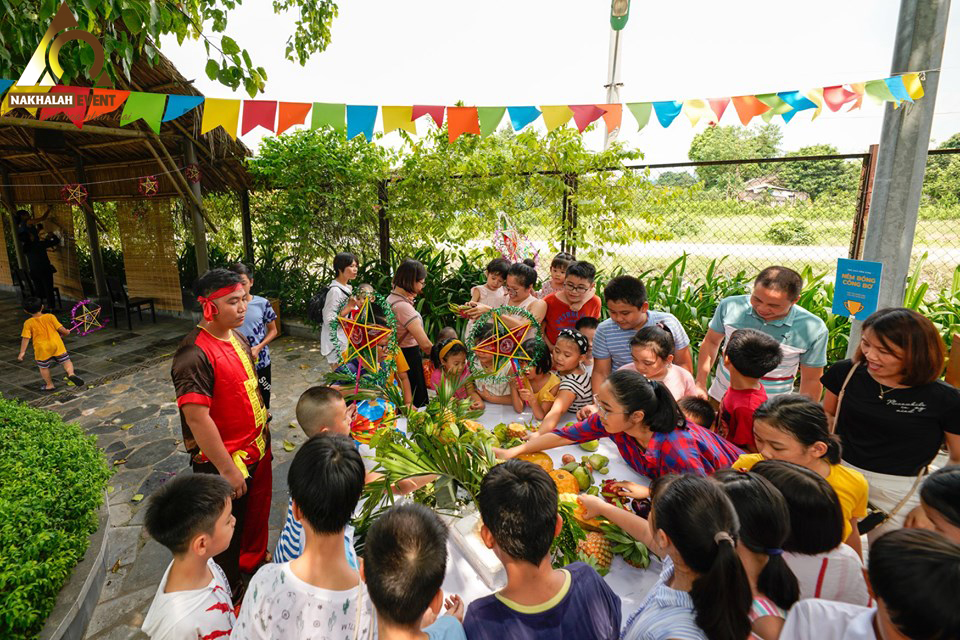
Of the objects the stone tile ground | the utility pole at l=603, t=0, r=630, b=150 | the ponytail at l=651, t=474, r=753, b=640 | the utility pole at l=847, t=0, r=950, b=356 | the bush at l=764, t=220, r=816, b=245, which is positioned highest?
the utility pole at l=603, t=0, r=630, b=150

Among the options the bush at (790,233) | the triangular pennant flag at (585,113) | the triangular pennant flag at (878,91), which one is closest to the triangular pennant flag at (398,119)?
the triangular pennant flag at (585,113)

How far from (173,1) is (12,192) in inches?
427

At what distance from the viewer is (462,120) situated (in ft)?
12.8

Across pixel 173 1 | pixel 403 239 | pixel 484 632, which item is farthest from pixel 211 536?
pixel 403 239

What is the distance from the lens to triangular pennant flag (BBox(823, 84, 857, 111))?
11.2 ft

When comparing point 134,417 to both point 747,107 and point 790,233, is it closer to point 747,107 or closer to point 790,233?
point 747,107

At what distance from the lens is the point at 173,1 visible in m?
3.35

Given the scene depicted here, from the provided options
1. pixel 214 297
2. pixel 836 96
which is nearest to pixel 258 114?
pixel 214 297

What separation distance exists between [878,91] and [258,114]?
4265mm

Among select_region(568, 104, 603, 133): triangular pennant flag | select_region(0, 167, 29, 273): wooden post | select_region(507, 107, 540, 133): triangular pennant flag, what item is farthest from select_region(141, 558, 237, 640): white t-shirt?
select_region(0, 167, 29, 273): wooden post

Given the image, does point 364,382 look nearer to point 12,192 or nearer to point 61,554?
point 61,554

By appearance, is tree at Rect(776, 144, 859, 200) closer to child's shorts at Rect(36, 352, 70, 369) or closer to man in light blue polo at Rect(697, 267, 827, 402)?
man in light blue polo at Rect(697, 267, 827, 402)

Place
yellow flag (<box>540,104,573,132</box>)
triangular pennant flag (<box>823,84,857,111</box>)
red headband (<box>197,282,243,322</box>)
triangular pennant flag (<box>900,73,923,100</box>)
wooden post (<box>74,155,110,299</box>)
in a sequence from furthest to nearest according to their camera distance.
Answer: wooden post (<box>74,155,110,299</box>) → yellow flag (<box>540,104,573,132</box>) → triangular pennant flag (<box>823,84,857,111</box>) → triangular pennant flag (<box>900,73,923,100</box>) → red headband (<box>197,282,243,322</box>)

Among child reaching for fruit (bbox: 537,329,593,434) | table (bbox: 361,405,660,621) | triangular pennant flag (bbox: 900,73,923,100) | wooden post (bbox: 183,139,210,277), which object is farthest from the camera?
wooden post (bbox: 183,139,210,277)
